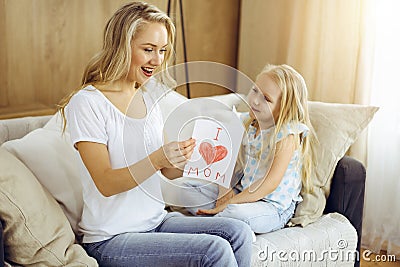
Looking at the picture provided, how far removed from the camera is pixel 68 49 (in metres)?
2.86

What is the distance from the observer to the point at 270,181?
7.07ft

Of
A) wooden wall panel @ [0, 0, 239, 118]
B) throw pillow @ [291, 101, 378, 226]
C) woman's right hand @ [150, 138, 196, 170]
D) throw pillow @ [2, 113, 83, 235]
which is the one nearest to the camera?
woman's right hand @ [150, 138, 196, 170]

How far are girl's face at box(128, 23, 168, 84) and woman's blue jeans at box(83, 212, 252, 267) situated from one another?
45 cm

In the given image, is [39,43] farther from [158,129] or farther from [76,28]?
[158,129]

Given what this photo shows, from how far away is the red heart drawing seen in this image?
5.86 ft

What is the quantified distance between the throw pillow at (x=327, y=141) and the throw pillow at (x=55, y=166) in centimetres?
75

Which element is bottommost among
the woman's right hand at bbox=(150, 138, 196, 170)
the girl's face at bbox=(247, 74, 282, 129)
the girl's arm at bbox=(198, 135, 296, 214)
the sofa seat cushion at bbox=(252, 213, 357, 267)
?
the sofa seat cushion at bbox=(252, 213, 357, 267)

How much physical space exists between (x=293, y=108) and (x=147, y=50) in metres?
0.64

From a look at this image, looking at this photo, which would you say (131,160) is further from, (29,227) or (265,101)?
(265,101)

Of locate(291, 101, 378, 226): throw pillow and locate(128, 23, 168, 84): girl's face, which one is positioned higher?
locate(128, 23, 168, 84): girl's face

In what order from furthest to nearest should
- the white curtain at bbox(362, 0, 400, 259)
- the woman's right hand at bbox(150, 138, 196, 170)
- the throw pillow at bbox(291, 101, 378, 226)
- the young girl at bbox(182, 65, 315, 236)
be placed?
the white curtain at bbox(362, 0, 400, 259) < the throw pillow at bbox(291, 101, 378, 226) < the young girl at bbox(182, 65, 315, 236) < the woman's right hand at bbox(150, 138, 196, 170)

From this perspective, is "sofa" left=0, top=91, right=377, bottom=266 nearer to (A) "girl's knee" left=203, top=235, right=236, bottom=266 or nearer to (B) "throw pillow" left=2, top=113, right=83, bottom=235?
(B) "throw pillow" left=2, top=113, right=83, bottom=235

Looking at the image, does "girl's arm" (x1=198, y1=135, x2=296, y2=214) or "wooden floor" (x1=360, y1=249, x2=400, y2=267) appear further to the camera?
"wooden floor" (x1=360, y1=249, x2=400, y2=267)

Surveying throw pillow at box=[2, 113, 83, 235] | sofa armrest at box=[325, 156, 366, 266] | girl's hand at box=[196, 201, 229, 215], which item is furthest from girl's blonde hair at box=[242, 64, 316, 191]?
throw pillow at box=[2, 113, 83, 235]
